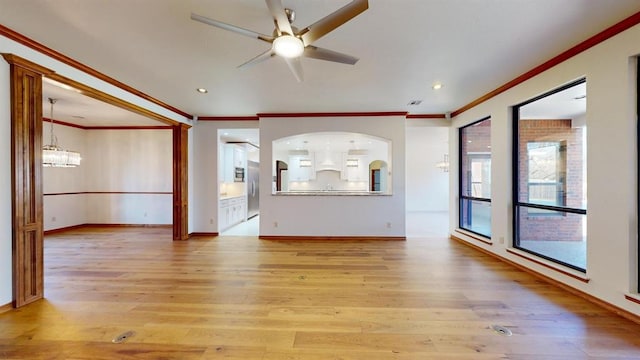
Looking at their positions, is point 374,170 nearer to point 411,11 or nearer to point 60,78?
point 411,11

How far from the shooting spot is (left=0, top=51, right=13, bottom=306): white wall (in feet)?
7.97

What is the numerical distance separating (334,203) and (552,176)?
11.6ft

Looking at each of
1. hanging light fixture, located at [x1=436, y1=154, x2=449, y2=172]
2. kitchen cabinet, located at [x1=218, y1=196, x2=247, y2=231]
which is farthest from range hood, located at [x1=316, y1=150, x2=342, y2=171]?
hanging light fixture, located at [x1=436, y1=154, x2=449, y2=172]

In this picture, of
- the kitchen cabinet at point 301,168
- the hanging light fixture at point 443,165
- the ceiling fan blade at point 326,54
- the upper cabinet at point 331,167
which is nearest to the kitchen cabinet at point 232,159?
the upper cabinet at point 331,167

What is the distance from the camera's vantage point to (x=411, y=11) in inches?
84.6

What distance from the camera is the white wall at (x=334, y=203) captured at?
17.7ft

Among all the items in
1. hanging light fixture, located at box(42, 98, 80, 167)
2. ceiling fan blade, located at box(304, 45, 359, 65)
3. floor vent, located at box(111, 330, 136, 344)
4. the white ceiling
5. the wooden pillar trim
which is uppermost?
the white ceiling

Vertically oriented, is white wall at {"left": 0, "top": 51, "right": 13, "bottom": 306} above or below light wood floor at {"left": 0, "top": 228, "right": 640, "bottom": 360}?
Answer: above

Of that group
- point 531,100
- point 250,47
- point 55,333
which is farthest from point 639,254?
point 55,333

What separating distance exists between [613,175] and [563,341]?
64.8 inches

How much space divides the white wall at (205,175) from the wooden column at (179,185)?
0.34 meters

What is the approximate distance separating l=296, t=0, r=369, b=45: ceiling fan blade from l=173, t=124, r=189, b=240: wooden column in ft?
14.7

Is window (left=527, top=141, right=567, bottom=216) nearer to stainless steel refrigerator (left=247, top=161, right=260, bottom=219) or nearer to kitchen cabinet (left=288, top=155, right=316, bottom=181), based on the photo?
stainless steel refrigerator (left=247, top=161, right=260, bottom=219)

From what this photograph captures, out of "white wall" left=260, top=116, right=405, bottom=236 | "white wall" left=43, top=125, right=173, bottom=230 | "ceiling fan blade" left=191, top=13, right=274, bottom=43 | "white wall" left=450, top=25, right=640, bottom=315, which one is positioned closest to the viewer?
"ceiling fan blade" left=191, top=13, right=274, bottom=43
